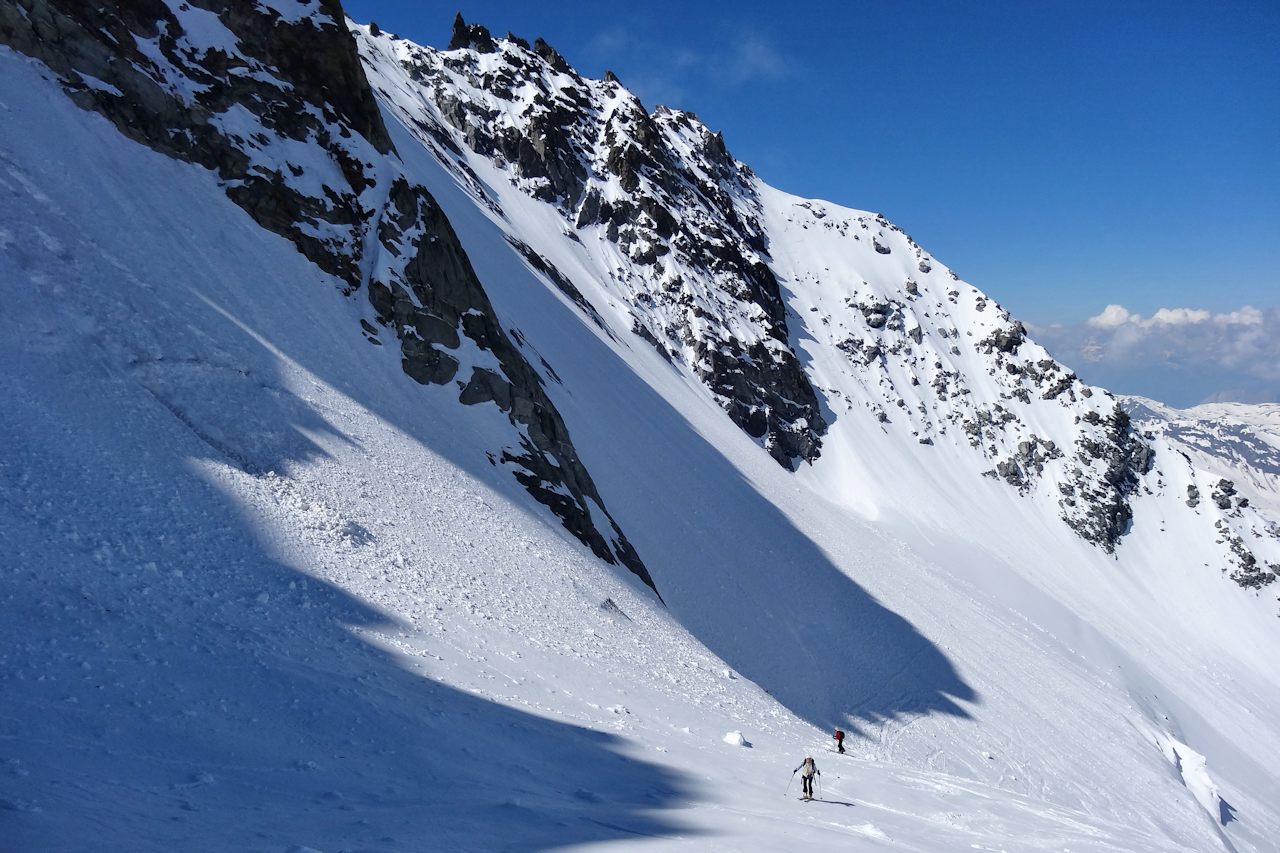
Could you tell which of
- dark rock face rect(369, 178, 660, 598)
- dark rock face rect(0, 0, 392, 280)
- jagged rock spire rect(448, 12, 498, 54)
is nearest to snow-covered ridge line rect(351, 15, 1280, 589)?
jagged rock spire rect(448, 12, 498, 54)

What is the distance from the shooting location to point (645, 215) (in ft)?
304

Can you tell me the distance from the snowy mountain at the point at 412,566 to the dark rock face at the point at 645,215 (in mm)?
7798

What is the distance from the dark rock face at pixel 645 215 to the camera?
86188 millimetres

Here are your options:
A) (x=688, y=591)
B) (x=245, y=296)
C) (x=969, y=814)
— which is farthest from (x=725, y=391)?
(x=969, y=814)

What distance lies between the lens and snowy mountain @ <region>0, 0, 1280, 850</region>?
34.9ft

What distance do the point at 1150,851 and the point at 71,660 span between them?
67.9ft

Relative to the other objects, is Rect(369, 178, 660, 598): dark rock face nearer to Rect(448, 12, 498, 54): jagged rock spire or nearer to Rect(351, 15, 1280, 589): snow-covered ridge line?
Rect(351, 15, 1280, 589): snow-covered ridge line

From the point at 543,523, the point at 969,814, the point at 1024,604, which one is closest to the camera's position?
the point at 969,814

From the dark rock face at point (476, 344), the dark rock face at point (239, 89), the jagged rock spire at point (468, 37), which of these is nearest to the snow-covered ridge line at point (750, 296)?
the jagged rock spire at point (468, 37)

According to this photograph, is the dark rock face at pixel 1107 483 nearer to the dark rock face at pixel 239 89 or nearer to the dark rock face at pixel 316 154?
the dark rock face at pixel 316 154

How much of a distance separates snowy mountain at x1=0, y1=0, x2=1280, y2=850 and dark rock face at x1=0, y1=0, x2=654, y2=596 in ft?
0.53

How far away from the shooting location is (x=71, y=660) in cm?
1014

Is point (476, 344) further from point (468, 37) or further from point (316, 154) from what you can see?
point (468, 37)

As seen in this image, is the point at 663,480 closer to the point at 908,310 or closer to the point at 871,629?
the point at 871,629
